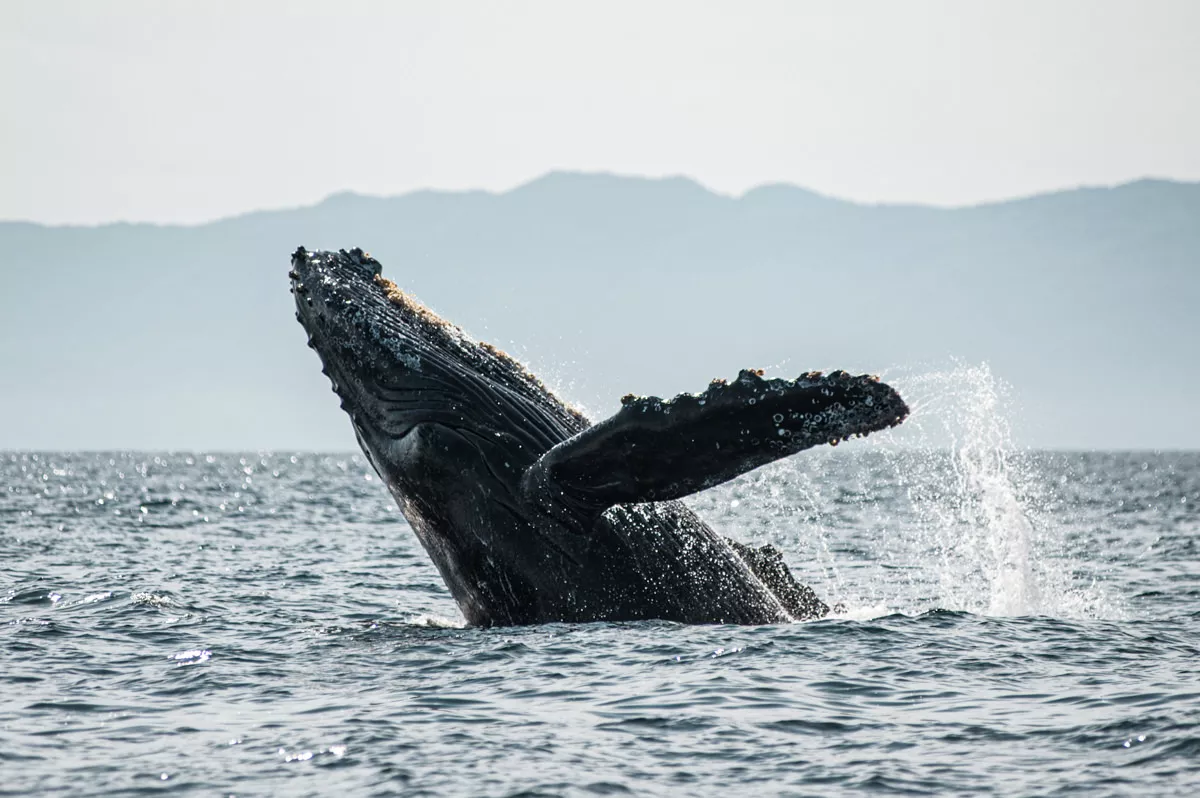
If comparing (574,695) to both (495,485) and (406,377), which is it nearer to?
(495,485)

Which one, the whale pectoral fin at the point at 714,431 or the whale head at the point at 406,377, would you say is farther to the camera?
the whale head at the point at 406,377

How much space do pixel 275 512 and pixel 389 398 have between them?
2771cm

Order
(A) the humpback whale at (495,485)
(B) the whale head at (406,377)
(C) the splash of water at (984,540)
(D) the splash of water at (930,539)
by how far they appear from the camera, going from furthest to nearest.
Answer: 1. (D) the splash of water at (930,539)
2. (C) the splash of water at (984,540)
3. (B) the whale head at (406,377)
4. (A) the humpback whale at (495,485)

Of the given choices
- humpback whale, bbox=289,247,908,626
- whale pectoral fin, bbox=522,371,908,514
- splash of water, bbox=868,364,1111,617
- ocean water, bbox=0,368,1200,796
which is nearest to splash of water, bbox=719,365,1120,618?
splash of water, bbox=868,364,1111,617

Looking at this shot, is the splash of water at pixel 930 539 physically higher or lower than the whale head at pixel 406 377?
lower

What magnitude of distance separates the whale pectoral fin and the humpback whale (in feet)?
0.46

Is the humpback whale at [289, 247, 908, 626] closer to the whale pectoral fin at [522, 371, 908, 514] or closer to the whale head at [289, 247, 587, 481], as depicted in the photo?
the whale head at [289, 247, 587, 481]

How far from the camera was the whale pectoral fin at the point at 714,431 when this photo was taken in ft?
27.0

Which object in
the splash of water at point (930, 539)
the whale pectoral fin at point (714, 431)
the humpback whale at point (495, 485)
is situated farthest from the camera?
the splash of water at point (930, 539)

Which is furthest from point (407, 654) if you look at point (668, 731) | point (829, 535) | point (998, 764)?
point (829, 535)

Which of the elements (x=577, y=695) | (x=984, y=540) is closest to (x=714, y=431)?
(x=577, y=695)

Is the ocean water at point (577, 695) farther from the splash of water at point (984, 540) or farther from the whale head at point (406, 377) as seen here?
the whale head at point (406, 377)

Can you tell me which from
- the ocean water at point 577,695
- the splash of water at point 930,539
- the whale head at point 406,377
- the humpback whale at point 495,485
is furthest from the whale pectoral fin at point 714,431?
the whale head at point 406,377

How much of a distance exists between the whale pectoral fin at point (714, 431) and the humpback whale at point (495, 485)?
0.46 feet
